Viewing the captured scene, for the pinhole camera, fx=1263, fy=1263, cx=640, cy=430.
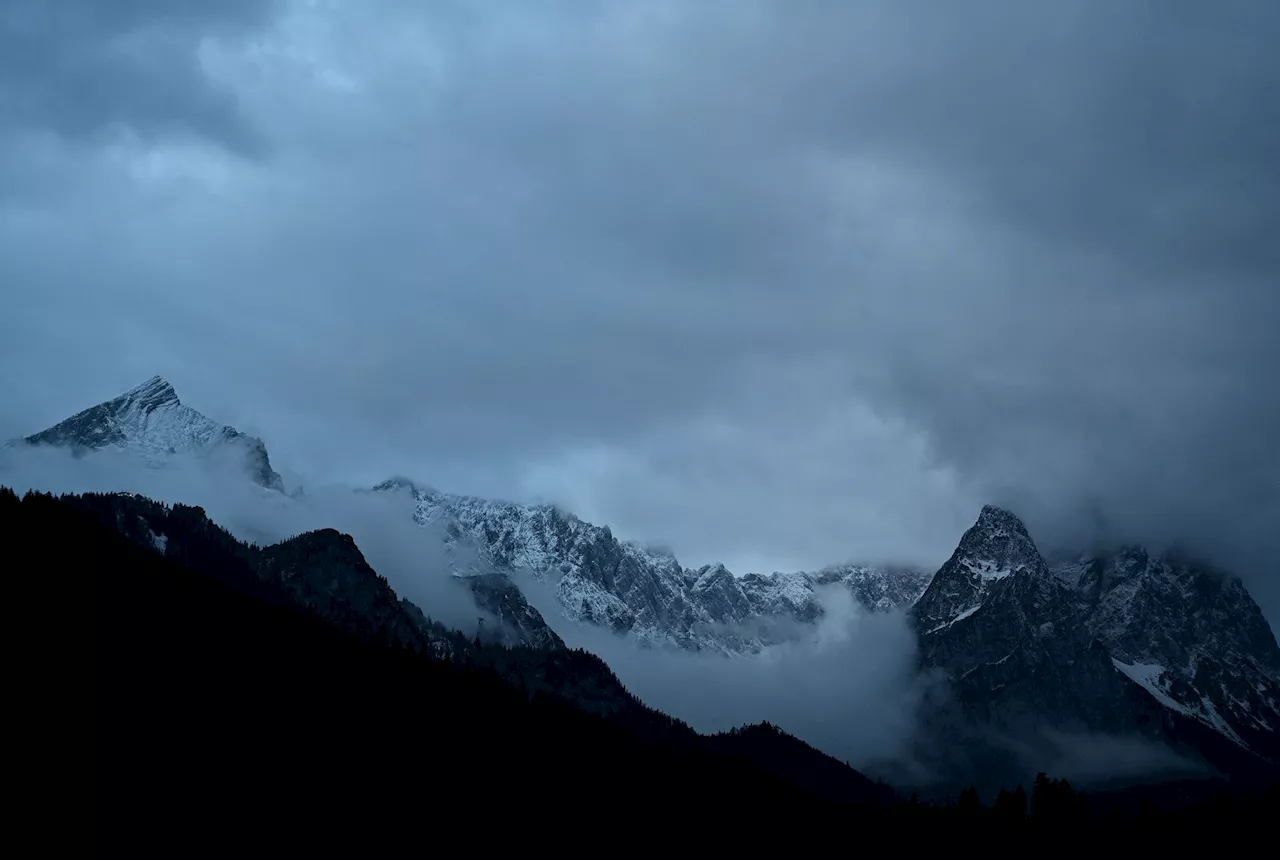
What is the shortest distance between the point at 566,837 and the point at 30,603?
86274mm

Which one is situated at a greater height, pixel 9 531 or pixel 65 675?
pixel 9 531

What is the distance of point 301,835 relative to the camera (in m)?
154

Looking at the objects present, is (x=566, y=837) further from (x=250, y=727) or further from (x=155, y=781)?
(x=155, y=781)

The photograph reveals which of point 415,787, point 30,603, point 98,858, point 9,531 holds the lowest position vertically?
point 98,858

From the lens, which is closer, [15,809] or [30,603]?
[15,809]

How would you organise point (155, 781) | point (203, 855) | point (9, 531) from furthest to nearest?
point (9, 531) < point (155, 781) < point (203, 855)

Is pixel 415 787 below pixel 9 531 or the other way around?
below

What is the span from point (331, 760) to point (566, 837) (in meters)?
40.8

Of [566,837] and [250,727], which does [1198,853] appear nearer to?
[566,837]

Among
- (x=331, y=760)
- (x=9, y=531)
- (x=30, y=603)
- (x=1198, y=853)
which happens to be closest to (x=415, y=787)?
(x=331, y=760)

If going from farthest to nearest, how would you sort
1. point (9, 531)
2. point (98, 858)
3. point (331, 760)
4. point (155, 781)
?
1. point (9, 531)
2. point (331, 760)
3. point (155, 781)
4. point (98, 858)

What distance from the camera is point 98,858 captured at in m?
127

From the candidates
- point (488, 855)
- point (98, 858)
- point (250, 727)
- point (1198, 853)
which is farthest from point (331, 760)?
point (1198, 853)

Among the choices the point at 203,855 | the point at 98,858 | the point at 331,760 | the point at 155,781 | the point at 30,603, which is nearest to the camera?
the point at 98,858
